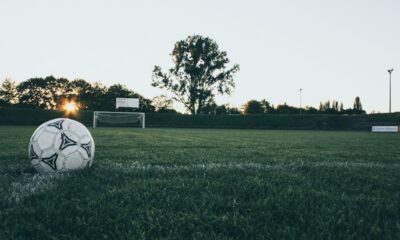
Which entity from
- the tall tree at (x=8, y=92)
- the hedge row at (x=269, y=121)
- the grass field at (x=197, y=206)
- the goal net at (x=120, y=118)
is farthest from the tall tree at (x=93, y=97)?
the grass field at (x=197, y=206)

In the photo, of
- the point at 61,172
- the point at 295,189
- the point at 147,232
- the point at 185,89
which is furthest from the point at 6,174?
the point at 185,89

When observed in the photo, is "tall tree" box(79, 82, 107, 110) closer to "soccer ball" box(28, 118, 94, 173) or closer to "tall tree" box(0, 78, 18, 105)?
"tall tree" box(0, 78, 18, 105)

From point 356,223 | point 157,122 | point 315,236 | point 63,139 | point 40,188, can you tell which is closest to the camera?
point 315,236

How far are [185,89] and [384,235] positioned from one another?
4755cm

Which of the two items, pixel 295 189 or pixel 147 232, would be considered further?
pixel 295 189

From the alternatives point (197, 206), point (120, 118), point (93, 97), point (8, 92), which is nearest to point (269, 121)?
point (120, 118)

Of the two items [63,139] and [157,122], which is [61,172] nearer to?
[63,139]

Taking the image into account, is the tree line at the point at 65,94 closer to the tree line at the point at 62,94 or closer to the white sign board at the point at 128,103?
the tree line at the point at 62,94

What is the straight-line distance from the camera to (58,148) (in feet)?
10.3

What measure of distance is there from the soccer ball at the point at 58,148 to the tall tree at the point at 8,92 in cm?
7313

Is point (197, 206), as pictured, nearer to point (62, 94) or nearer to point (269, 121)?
point (269, 121)

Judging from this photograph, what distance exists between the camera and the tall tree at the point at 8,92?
2534 inches

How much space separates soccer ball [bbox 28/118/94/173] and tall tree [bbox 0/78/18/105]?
73.1 m

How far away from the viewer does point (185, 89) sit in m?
48.7
